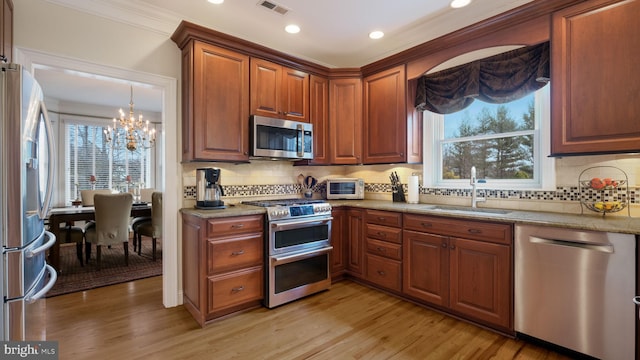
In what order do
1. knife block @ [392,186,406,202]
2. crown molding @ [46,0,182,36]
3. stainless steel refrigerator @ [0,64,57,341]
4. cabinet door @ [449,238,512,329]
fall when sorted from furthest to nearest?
knife block @ [392,186,406,202] < crown molding @ [46,0,182,36] < cabinet door @ [449,238,512,329] < stainless steel refrigerator @ [0,64,57,341]

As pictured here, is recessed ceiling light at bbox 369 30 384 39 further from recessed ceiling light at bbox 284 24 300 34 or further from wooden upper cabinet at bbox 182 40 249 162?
wooden upper cabinet at bbox 182 40 249 162

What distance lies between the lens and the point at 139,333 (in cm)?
229

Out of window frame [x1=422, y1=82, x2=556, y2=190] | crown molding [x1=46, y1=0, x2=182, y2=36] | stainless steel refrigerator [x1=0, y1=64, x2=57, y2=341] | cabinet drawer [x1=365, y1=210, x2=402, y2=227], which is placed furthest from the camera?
cabinet drawer [x1=365, y1=210, x2=402, y2=227]

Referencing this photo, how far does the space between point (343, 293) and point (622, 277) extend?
6.85ft

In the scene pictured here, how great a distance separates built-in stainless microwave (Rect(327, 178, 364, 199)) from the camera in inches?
143

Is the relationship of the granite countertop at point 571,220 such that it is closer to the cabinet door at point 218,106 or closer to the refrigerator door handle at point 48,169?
the cabinet door at point 218,106

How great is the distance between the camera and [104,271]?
3.74 metres

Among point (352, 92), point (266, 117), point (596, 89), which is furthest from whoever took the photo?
point (352, 92)

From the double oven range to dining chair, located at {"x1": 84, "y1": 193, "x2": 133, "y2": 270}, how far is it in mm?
2138

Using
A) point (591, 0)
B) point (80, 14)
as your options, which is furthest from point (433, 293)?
point (80, 14)

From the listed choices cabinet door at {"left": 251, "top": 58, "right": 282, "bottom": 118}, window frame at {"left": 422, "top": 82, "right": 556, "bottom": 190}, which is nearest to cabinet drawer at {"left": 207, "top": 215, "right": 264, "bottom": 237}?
cabinet door at {"left": 251, "top": 58, "right": 282, "bottom": 118}

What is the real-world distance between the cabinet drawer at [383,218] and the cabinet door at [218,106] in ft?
4.55

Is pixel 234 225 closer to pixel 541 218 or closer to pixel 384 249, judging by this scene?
pixel 384 249

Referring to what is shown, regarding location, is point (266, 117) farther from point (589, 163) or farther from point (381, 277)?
point (589, 163)
